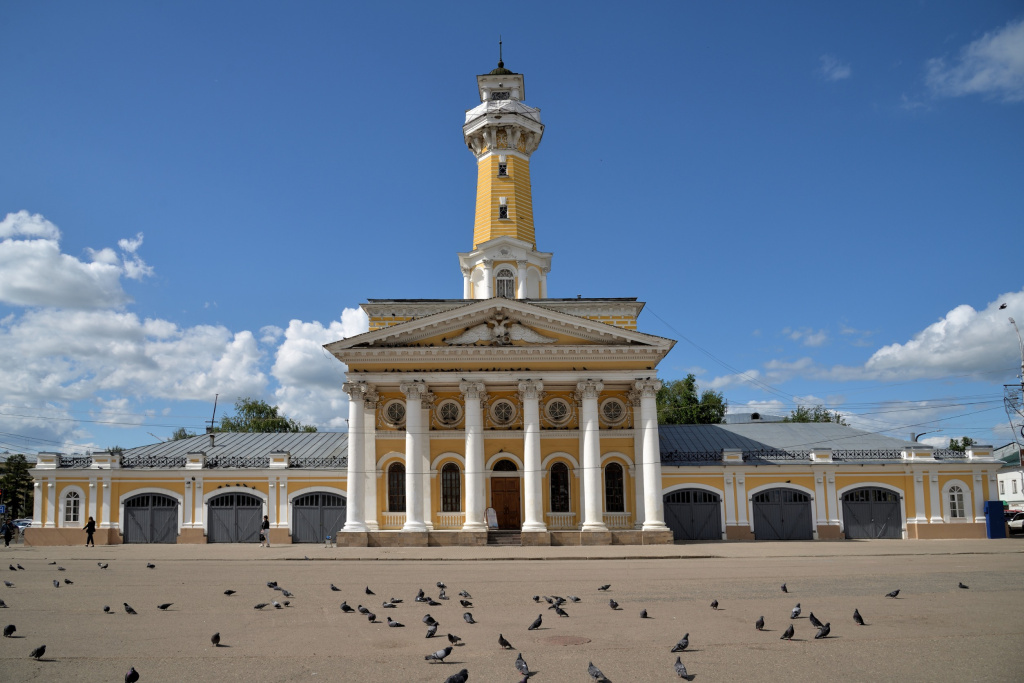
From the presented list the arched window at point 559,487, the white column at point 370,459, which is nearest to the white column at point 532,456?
the arched window at point 559,487

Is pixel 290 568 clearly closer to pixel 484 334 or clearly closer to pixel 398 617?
pixel 398 617

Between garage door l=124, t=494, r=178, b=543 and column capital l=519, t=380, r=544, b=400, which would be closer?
column capital l=519, t=380, r=544, b=400

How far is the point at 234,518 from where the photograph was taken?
3688 cm

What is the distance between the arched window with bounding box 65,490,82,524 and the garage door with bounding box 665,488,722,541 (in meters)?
27.7

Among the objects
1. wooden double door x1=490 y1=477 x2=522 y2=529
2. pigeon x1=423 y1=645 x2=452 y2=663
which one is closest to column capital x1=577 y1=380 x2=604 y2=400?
wooden double door x1=490 y1=477 x2=522 y2=529

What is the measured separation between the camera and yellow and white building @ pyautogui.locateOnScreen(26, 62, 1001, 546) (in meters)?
33.7

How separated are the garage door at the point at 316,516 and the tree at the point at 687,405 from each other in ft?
125

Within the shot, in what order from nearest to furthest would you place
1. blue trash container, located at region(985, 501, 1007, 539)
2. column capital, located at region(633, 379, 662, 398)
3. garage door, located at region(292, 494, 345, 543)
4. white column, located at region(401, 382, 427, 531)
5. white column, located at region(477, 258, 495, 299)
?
white column, located at region(401, 382, 427, 531)
column capital, located at region(633, 379, 662, 398)
blue trash container, located at region(985, 501, 1007, 539)
garage door, located at region(292, 494, 345, 543)
white column, located at region(477, 258, 495, 299)

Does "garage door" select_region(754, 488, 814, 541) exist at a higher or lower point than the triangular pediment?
lower

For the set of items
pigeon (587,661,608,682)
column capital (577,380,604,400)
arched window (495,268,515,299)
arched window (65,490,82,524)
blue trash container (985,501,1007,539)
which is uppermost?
arched window (495,268,515,299)

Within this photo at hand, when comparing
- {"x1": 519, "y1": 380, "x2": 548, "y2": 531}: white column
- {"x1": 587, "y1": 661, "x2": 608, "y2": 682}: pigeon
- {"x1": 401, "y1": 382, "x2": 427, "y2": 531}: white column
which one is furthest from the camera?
{"x1": 519, "y1": 380, "x2": 548, "y2": 531}: white column

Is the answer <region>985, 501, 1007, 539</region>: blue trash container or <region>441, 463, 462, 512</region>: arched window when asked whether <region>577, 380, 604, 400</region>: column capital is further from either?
<region>985, 501, 1007, 539</region>: blue trash container

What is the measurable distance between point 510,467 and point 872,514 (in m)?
17.3

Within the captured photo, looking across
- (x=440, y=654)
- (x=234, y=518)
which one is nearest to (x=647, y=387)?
(x=234, y=518)
